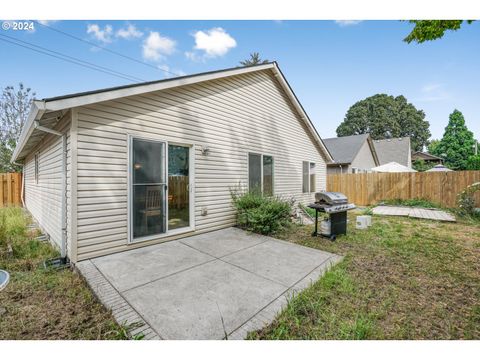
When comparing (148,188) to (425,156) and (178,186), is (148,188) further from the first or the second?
(425,156)

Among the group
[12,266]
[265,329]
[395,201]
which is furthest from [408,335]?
[395,201]

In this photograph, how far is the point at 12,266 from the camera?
11.4 feet

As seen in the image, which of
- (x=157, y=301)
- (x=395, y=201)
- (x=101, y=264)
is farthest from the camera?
(x=395, y=201)

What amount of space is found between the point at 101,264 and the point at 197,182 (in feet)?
8.23

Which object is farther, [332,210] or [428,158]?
[428,158]

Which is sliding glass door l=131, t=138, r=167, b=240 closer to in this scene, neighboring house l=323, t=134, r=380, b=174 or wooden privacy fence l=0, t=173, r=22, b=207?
wooden privacy fence l=0, t=173, r=22, b=207

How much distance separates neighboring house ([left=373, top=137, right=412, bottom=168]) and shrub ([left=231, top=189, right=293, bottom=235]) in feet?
71.8

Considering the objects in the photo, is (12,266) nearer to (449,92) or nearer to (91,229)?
(91,229)

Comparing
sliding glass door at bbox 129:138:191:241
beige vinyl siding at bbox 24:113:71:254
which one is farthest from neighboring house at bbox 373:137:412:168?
beige vinyl siding at bbox 24:113:71:254

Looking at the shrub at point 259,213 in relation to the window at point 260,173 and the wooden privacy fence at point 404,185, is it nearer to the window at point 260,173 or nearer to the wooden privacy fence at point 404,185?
the window at point 260,173

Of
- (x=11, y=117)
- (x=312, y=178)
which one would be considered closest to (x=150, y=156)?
(x=312, y=178)

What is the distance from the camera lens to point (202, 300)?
250 centimetres

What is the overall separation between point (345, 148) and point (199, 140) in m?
15.7

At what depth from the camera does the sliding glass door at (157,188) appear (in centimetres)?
416
